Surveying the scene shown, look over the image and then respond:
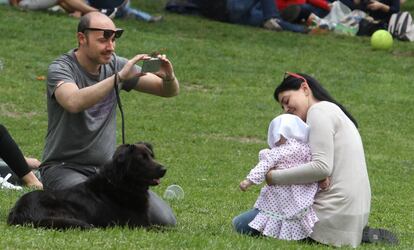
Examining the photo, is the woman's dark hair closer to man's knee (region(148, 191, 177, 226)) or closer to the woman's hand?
the woman's hand

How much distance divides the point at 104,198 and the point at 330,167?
1.55 m

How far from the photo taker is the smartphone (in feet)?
25.3

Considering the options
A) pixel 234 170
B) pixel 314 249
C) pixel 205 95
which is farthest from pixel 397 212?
pixel 205 95

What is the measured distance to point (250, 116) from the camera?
50.0 feet

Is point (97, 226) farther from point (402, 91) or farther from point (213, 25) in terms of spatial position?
point (213, 25)

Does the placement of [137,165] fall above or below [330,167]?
below

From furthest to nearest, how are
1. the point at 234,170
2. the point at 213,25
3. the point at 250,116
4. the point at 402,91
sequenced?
1. the point at 213,25
2. the point at 402,91
3. the point at 250,116
4. the point at 234,170

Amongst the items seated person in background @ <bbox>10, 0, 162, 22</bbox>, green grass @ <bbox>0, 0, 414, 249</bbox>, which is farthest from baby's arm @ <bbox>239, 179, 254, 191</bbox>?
seated person in background @ <bbox>10, 0, 162, 22</bbox>

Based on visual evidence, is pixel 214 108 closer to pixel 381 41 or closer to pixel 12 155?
pixel 381 41

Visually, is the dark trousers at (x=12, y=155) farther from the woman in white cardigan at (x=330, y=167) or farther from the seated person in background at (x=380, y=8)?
the seated person in background at (x=380, y=8)

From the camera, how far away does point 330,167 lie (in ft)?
23.9

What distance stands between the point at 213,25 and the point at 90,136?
1227 centimetres

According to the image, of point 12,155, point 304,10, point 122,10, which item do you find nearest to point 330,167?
point 12,155

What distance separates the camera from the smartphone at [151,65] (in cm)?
772
